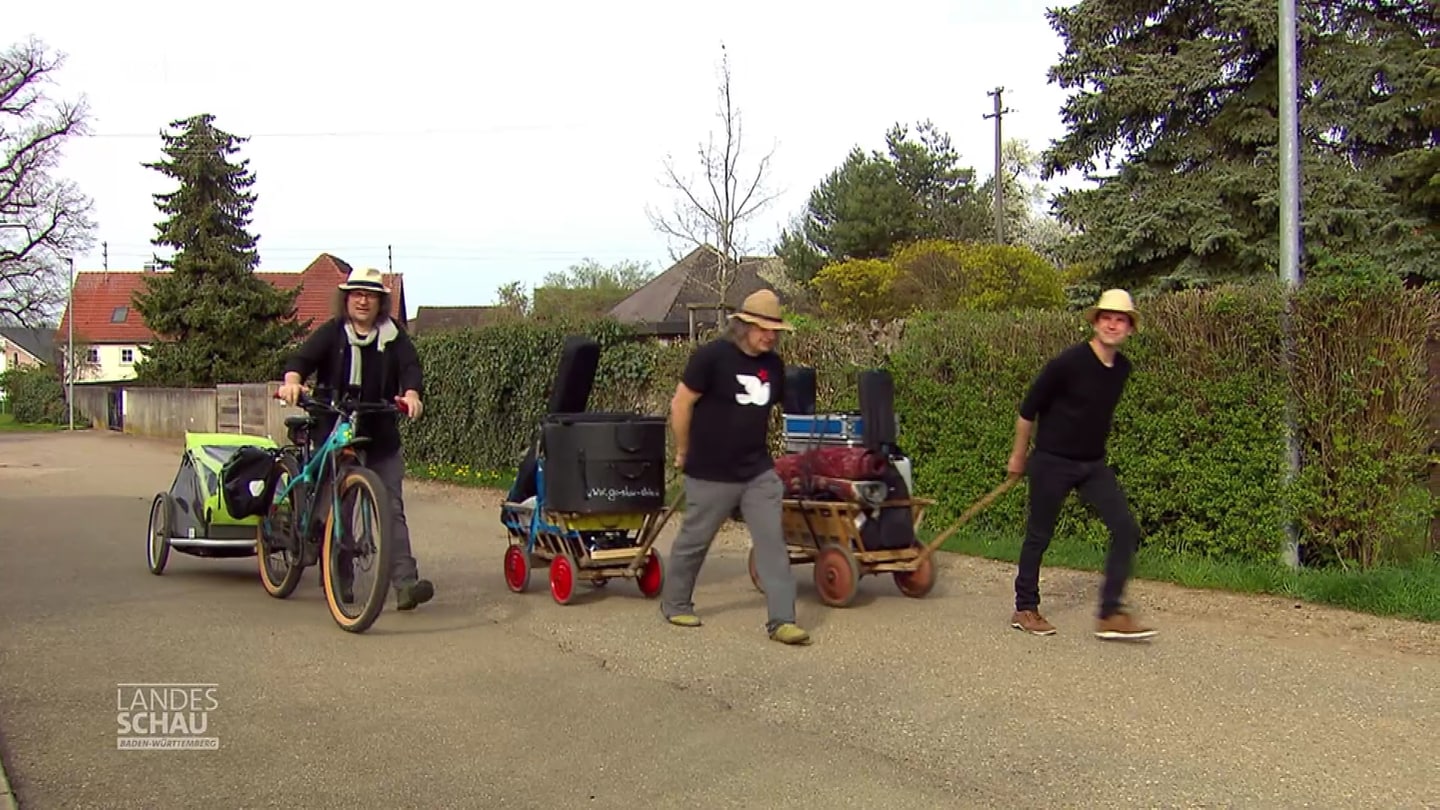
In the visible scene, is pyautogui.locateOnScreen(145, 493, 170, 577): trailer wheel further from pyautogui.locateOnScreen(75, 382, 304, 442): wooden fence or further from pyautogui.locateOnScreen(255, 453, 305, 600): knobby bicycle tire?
pyautogui.locateOnScreen(75, 382, 304, 442): wooden fence

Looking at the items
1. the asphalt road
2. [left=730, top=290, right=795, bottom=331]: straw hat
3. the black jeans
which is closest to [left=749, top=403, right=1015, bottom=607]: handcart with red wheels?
the asphalt road

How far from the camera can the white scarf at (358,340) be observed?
305 inches

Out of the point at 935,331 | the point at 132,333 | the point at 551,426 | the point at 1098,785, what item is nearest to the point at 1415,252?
the point at 935,331

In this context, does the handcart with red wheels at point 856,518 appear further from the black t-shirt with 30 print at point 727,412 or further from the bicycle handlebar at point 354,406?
the bicycle handlebar at point 354,406

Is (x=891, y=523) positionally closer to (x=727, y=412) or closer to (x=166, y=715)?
(x=727, y=412)

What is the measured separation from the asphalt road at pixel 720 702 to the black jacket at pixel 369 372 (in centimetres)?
113

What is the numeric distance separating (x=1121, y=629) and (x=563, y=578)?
338 centimetres

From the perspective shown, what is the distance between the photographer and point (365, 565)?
7.23 metres

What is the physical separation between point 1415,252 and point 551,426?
43.5 feet

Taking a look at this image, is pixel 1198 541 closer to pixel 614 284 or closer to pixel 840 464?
pixel 840 464

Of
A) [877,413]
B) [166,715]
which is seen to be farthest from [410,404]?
[877,413]

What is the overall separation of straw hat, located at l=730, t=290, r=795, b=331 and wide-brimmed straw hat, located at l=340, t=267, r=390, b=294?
7.34 feet

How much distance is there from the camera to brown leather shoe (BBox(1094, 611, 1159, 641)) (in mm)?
6891

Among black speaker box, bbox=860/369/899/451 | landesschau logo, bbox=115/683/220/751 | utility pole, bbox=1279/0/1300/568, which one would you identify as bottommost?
landesschau logo, bbox=115/683/220/751
